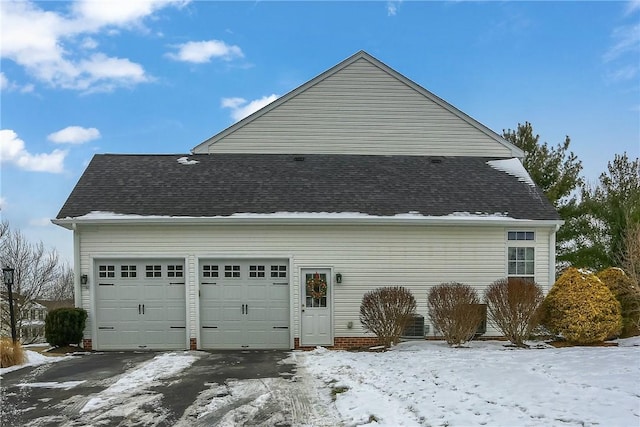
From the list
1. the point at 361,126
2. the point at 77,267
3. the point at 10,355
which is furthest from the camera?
the point at 361,126

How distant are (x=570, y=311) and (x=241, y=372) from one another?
7.24 metres

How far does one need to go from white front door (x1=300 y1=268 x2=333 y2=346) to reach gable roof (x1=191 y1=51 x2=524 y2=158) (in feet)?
16.1

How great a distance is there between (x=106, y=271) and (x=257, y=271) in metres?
3.74

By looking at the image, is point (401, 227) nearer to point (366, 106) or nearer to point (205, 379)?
point (366, 106)

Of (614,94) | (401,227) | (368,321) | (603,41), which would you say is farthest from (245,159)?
(614,94)

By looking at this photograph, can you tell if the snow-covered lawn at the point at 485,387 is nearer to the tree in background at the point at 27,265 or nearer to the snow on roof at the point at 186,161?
the snow on roof at the point at 186,161

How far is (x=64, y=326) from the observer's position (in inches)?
422

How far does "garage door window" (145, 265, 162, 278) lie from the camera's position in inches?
444

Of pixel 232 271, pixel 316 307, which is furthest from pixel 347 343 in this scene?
pixel 232 271

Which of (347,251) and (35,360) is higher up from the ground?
(347,251)

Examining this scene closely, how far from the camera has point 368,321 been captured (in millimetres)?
10391

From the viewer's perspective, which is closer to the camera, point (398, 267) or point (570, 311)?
point (570, 311)

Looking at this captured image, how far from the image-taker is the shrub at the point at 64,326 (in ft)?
35.1

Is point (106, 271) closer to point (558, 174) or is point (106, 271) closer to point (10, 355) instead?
point (10, 355)
